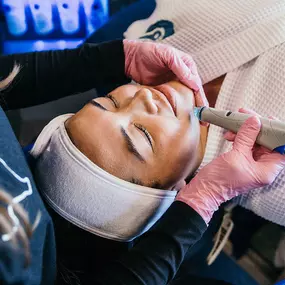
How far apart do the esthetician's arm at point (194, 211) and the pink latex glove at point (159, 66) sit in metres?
0.22

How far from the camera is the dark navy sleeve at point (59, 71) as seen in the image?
1.06 m

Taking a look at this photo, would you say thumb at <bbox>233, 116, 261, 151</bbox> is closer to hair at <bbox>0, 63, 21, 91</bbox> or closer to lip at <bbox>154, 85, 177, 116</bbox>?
lip at <bbox>154, 85, 177, 116</bbox>

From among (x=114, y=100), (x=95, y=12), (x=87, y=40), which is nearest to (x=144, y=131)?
(x=114, y=100)

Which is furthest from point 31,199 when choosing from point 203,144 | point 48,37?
point 48,37

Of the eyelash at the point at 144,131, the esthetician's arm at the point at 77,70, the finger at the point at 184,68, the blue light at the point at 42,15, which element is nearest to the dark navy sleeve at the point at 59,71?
the esthetician's arm at the point at 77,70

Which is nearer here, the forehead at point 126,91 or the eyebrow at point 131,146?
the eyebrow at point 131,146

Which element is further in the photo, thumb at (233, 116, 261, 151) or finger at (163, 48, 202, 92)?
finger at (163, 48, 202, 92)

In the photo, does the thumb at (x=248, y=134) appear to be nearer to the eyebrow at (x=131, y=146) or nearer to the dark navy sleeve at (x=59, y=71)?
the eyebrow at (x=131, y=146)

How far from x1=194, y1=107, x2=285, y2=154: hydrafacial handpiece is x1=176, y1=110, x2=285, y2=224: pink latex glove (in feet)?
0.05

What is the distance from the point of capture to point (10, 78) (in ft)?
3.35

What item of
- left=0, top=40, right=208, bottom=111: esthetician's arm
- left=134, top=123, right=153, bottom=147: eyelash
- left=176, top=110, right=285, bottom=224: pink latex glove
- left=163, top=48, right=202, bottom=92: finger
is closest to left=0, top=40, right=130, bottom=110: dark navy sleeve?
left=0, top=40, right=208, bottom=111: esthetician's arm

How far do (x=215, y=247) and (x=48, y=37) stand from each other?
110 cm

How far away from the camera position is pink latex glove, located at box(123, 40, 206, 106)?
96cm

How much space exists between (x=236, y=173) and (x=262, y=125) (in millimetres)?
110
